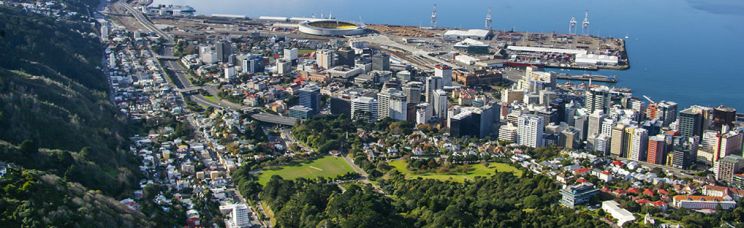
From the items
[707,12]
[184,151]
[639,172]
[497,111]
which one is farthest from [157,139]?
[707,12]

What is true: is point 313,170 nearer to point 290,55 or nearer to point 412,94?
point 412,94

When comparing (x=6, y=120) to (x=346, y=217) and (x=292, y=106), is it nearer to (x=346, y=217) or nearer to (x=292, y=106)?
(x=346, y=217)

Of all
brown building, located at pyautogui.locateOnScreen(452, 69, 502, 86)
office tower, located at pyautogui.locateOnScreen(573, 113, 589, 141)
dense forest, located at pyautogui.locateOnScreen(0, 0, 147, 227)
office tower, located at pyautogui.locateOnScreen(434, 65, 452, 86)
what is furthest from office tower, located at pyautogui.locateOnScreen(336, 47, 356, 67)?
office tower, located at pyautogui.locateOnScreen(573, 113, 589, 141)

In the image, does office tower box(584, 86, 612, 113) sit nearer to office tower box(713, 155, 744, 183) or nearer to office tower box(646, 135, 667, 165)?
office tower box(646, 135, 667, 165)

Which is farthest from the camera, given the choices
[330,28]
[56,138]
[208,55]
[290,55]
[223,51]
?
[330,28]

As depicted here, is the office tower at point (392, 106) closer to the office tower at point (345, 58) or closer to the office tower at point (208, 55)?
the office tower at point (345, 58)

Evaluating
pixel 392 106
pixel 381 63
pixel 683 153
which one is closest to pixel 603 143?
pixel 683 153

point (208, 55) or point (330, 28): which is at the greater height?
point (330, 28)
